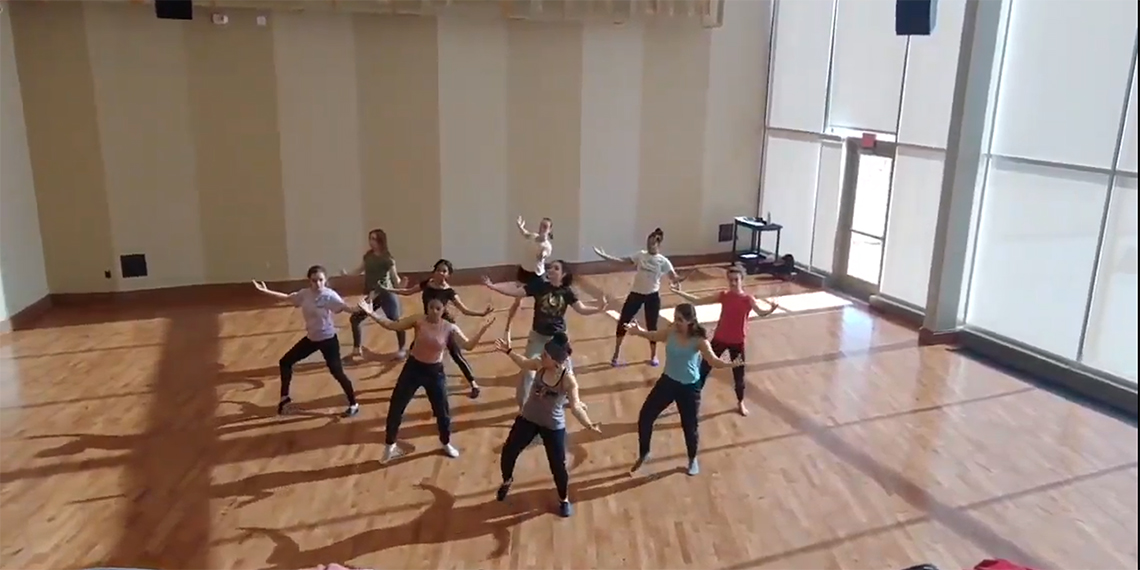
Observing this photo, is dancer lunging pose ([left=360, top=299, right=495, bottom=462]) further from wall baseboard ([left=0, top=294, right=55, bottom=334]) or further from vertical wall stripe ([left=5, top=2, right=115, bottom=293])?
vertical wall stripe ([left=5, top=2, right=115, bottom=293])

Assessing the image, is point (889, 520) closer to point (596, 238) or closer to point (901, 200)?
point (901, 200)

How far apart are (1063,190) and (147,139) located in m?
10.4

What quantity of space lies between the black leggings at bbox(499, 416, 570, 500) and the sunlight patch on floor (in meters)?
4.61

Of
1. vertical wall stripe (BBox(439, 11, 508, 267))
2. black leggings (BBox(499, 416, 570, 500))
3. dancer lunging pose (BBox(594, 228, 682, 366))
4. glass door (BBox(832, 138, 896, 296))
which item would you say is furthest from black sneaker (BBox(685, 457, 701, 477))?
vertical wall stripe (BBox(439, 11, 508, 267))

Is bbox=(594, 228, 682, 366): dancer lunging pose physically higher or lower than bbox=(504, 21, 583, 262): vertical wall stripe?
lower

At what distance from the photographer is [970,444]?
6.73 metres

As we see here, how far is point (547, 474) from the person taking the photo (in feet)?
20.0

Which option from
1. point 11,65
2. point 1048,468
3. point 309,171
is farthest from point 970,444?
point 11,65

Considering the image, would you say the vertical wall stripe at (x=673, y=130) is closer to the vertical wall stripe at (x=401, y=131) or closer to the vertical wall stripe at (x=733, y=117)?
the vertical wall stripe at (x=733, y=117)

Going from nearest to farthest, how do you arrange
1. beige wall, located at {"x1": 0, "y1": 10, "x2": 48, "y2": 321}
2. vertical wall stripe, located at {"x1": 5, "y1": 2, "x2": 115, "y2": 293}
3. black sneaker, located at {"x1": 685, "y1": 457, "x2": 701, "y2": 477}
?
black sneaker, located at {"x1": 685, "y1": 457, "x2": 701, "y2": 477} < beige wall, located at {"x1": 0, "y1": 10, "x2": 48, "y2": 321} < vertical wall stripe, located at {"x1": 5, "y1": 2, "x2": 115, "y2": 293}

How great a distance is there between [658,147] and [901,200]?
12.2 ft

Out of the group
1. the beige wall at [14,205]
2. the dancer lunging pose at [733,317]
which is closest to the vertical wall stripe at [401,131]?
the beige wall at [14,205]

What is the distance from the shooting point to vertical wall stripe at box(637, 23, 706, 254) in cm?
1230

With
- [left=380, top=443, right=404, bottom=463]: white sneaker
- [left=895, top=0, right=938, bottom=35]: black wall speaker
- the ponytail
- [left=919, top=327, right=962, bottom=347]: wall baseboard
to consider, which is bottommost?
[left=380, top=443, right=404, bottom=463]: white sneaker
